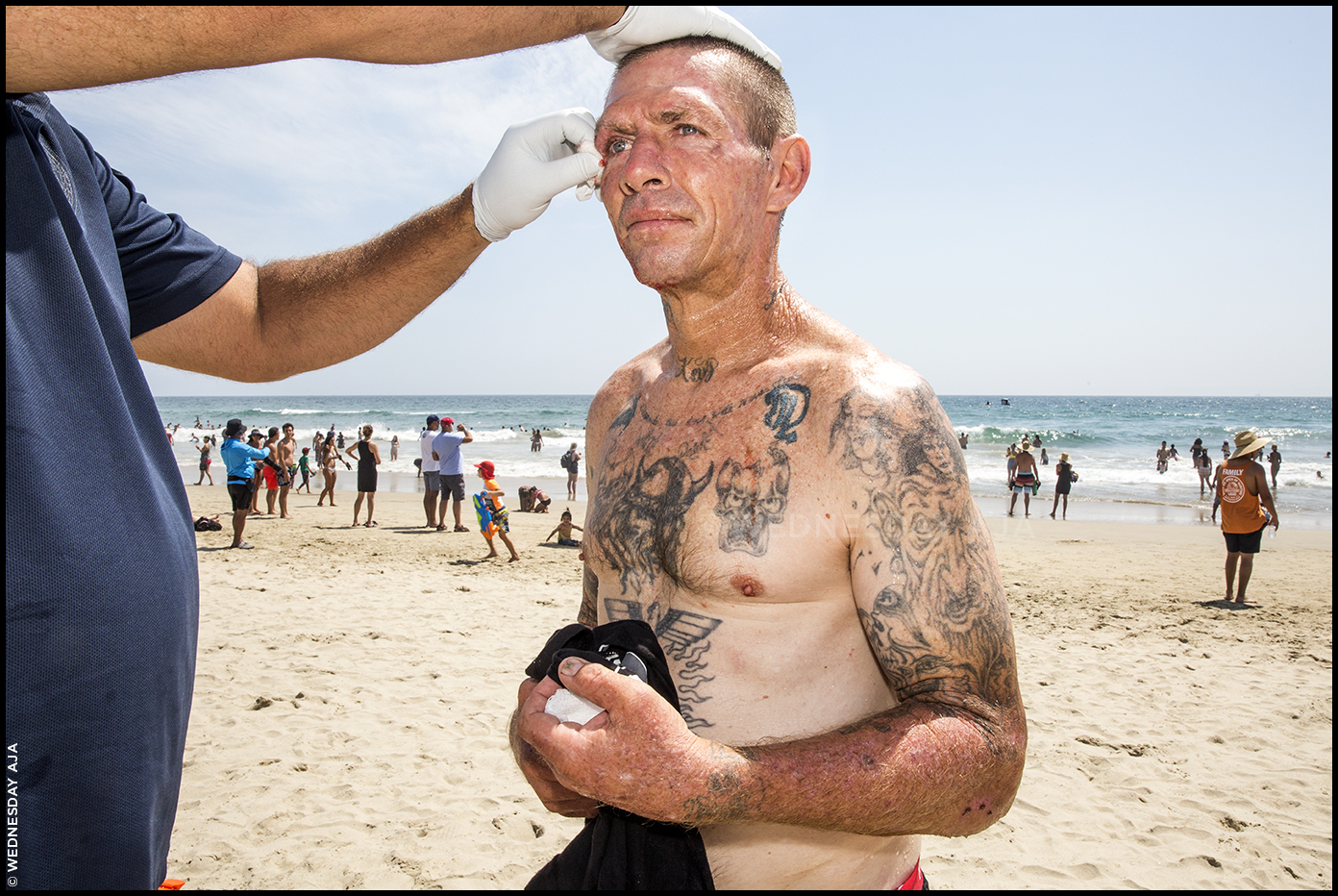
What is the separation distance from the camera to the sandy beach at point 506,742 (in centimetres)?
426

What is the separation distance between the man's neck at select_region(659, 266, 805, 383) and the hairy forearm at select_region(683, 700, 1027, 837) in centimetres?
104

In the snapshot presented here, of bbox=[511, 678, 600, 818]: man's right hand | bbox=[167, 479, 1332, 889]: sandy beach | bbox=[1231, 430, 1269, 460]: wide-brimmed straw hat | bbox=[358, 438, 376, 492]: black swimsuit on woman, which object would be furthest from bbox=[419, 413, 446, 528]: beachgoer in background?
bbox=[511, 678, 600, 818]: man's right hand

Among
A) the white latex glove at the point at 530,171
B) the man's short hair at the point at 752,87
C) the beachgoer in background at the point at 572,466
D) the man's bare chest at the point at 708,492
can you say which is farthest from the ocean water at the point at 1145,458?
the man's bare chest at the point at 708,492

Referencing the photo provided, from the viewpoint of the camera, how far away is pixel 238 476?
1239cm

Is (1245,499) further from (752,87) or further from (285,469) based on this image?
(285,469)

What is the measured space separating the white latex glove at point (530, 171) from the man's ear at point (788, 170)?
65 centimetres

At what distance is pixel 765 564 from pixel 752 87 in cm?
133

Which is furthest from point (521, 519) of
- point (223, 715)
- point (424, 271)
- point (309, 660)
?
point (424, 271)

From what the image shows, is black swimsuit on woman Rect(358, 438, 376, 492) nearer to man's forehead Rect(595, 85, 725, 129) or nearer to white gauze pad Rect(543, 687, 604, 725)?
man's forehead Rect(595, 85, 725, 129)

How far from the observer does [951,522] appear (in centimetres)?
164

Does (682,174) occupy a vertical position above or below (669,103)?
below

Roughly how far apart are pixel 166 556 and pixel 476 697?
5516 mm

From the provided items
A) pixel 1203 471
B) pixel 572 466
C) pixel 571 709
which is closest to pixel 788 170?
pixel 571 709

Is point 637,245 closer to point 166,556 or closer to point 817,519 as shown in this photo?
point 817,519
